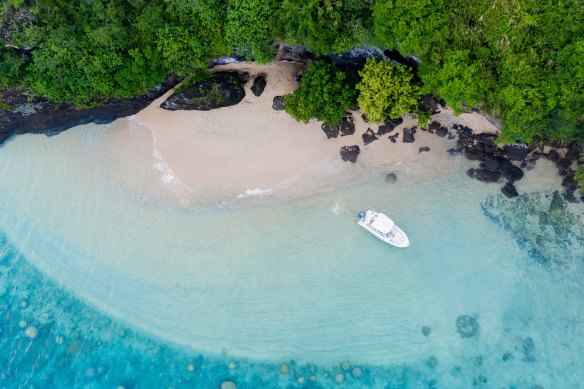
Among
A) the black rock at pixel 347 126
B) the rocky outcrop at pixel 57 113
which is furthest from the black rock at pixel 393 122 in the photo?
the rocky outcrop at pixel 57 113

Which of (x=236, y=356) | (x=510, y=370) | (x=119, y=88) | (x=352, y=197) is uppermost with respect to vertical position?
(x=119, y=88)

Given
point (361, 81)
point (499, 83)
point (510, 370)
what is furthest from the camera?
point (510, 370)

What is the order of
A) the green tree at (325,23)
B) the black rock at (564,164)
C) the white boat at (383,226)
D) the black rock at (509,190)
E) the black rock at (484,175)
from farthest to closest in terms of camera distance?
the black rock at (484,175)
the black rock at (509,190)
the white boat at (383,226)
the black rock at (564,164)
the green tree at (325,23)

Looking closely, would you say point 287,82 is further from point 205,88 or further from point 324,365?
point 324,365

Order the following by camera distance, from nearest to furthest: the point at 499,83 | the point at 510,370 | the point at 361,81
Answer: the point at 499,83 < the point at 361,81 < the point at 510,370

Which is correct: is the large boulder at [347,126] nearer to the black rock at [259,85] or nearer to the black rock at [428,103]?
the black rock at [428,103]

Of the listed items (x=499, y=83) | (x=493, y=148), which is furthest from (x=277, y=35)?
(x=493, y=148)
